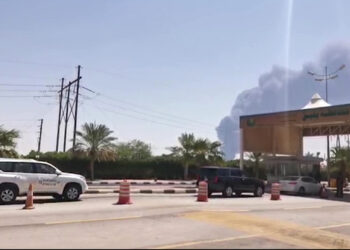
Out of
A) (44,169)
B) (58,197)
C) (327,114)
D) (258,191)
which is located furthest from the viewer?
(327,114)

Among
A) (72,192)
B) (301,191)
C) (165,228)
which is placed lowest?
(165,228)

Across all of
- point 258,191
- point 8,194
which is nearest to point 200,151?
point 258,191

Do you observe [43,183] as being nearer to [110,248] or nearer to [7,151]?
[110,248]

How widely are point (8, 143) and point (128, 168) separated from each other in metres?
18.1

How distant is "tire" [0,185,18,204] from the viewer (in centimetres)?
2052

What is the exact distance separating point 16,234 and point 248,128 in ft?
112

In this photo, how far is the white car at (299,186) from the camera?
34816mm

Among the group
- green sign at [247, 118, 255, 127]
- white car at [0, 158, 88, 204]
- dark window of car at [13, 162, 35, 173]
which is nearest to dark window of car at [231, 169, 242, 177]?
white car at [0, 158, 88, 204]

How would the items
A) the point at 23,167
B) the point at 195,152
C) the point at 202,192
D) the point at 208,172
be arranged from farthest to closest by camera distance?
the point at 195,152 → the point at 208,172 → the point at 202,192 → the point at 23,167

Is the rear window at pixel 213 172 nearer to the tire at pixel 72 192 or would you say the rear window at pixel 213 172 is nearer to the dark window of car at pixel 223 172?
the dark window of car at pixel 223 172

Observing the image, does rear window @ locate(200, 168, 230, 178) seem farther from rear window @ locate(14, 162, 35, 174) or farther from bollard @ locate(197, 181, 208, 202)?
rear window @ locate(14, 162, 35, 174)

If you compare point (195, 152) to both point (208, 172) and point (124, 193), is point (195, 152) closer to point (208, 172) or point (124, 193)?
point (208, 172)

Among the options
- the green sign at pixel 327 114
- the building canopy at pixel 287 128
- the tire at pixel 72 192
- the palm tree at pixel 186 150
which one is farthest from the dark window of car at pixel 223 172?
the palm tree at pixel 186 150

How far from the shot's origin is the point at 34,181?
21.5 m
